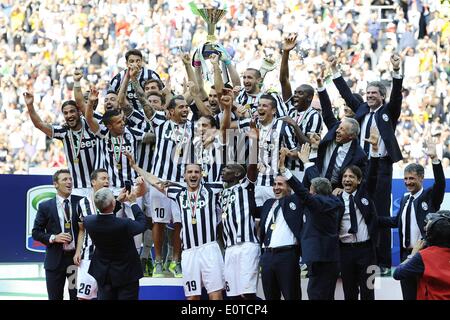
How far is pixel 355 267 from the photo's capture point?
1267cm

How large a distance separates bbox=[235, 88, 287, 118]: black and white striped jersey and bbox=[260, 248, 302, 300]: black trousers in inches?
77.8

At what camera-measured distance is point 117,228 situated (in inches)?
467

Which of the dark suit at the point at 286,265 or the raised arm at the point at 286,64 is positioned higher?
the raised arm at the point at 286,64

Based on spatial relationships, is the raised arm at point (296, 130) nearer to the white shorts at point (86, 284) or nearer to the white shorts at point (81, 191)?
the white shorts at point (81, 191)

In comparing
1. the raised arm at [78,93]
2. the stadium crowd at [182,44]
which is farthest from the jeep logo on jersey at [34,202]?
the stadium crowd at [182,44]

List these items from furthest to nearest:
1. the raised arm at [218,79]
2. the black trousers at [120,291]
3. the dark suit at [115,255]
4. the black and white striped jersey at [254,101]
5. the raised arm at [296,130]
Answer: the black and white striped jersey at [254,101] → the raised arm at [218,79] → the raised arm at [296,130] → the black trousers at [120,291] → the dark suit at [115,255]

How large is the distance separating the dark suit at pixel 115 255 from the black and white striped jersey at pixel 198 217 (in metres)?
0.91

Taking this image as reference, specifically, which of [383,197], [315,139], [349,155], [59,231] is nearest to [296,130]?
[315,139]

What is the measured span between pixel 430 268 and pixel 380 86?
13.9 feet

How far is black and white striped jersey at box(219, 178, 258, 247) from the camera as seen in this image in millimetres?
12859

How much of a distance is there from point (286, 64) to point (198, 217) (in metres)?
2.29

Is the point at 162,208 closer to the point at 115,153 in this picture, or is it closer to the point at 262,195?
the point at 115,153

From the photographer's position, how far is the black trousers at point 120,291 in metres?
12.1
